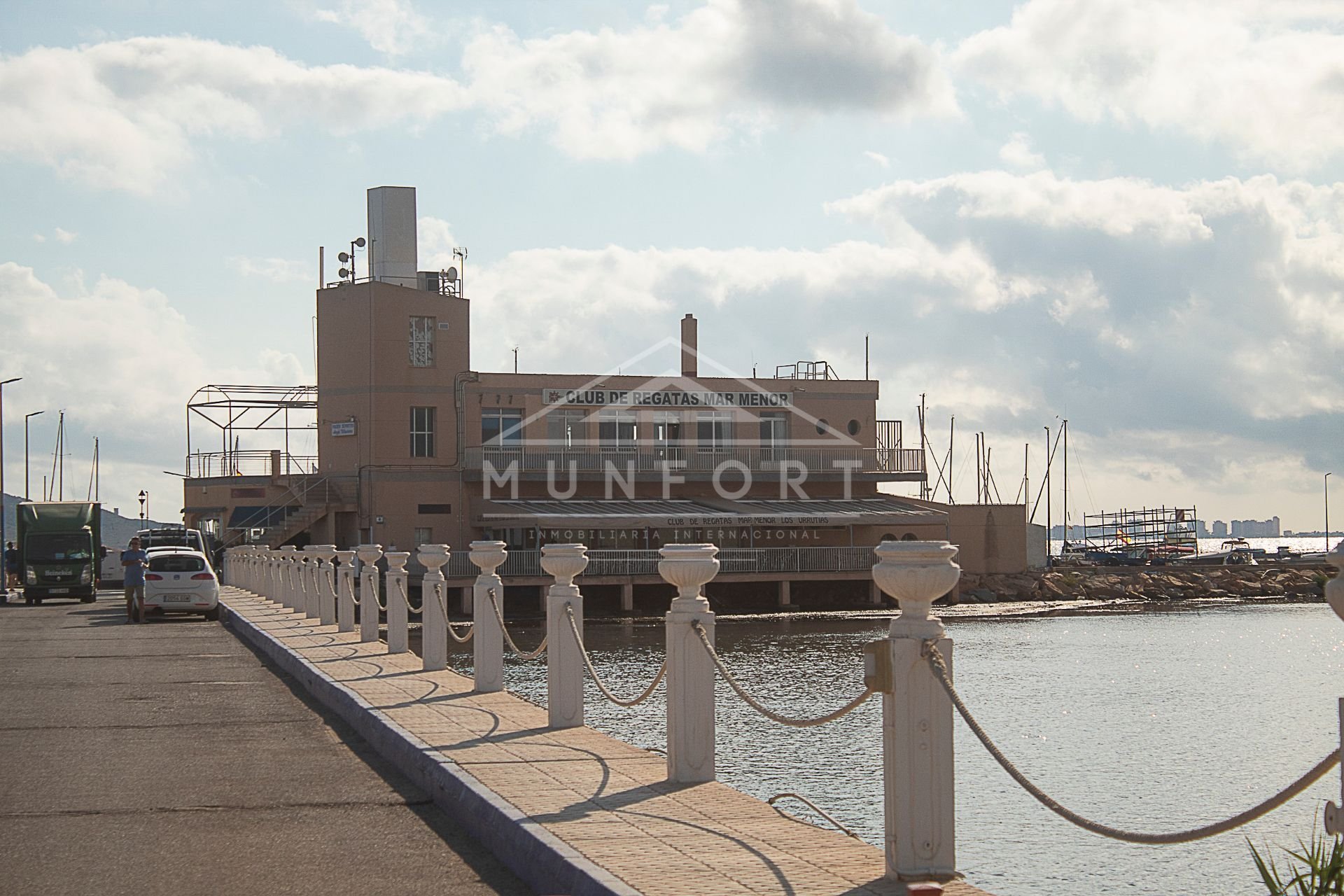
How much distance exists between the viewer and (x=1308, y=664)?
38.0 meters

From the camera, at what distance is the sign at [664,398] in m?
58.1

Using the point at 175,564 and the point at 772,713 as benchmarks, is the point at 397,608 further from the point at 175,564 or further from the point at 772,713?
the point at 175,564

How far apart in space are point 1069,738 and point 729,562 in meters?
32.1

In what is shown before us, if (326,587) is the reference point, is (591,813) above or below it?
below

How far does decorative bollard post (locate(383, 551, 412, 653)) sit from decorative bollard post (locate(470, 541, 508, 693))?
372 centimetres

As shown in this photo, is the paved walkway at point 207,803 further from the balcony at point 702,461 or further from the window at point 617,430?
the window at point 617,430

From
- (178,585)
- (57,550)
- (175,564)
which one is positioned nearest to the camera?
(178,585)

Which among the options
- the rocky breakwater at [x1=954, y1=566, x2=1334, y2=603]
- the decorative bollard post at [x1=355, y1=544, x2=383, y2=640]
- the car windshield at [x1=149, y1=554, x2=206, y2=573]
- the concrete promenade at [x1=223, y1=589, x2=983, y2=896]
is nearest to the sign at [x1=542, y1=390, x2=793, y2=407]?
the rocky breakwater at [x1=954, y1=566, x2=1334, y2=603]

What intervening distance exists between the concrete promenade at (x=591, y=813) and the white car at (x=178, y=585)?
756 inches

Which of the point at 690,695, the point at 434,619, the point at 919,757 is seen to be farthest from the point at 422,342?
the point at 919,757

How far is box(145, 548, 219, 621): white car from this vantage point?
3052 centimetres

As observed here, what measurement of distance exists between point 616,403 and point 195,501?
56.3ft

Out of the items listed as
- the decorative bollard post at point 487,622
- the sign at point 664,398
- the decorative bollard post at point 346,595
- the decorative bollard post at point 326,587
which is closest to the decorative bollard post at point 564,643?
the decorative bollard post at point 487,622

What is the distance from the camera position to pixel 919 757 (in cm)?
588
